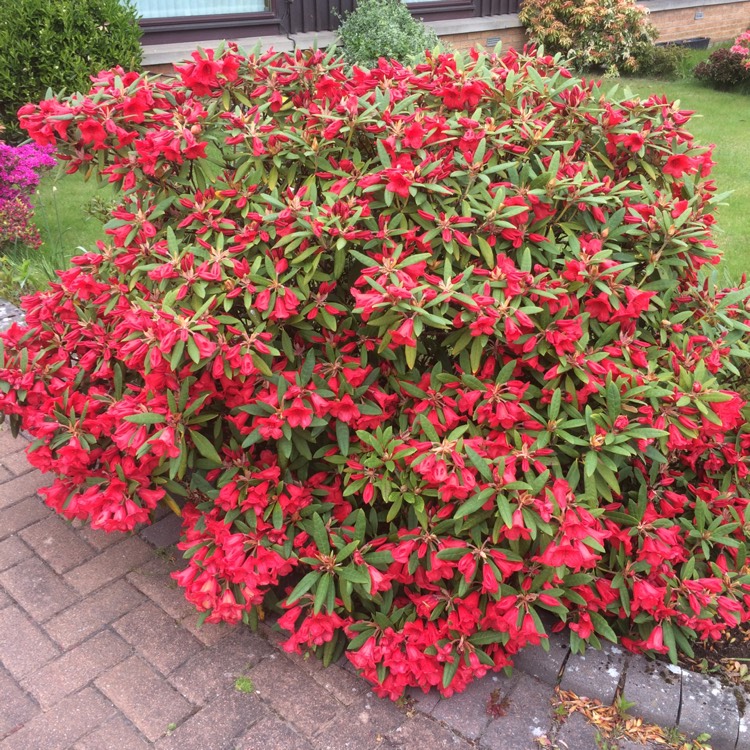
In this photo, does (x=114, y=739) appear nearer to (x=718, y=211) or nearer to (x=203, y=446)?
(x=203, y=446)

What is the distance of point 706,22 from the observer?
43.0 ft

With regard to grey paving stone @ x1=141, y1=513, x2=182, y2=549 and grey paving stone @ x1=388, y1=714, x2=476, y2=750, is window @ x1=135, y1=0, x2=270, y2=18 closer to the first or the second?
grey paving stone @ x1=141, y1=513, x2=182, y2=549

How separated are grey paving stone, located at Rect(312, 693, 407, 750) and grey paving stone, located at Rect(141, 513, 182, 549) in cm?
99

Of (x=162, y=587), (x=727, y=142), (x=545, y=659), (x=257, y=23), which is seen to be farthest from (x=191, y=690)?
(x=727, y=142)

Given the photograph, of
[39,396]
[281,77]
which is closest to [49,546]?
[39,396]

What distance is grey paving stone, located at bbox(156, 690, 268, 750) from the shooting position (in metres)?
2.08

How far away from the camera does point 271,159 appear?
92.9 inches

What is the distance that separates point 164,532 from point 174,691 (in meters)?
0.74

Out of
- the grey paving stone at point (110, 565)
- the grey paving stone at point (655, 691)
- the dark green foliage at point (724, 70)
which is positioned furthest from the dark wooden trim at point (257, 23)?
the grey paving stone at point (655, 691)

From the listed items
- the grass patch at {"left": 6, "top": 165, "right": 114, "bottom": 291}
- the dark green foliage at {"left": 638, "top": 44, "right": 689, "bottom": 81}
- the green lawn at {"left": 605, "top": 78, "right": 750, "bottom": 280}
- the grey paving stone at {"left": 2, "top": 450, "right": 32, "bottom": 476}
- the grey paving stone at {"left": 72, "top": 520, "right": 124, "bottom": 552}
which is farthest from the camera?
the dark green foliage at {"left": 638, "top": 44, "right": 689, "bottom": 81}

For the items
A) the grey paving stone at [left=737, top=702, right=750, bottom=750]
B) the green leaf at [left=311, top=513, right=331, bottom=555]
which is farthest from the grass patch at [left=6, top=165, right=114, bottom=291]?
the grey paving stone at [left=737, top=702, right=750, bottom=750]

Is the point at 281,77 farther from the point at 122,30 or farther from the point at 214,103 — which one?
the point at 122,30

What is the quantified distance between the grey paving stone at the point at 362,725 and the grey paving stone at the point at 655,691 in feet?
2.26

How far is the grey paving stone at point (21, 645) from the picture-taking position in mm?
2289
